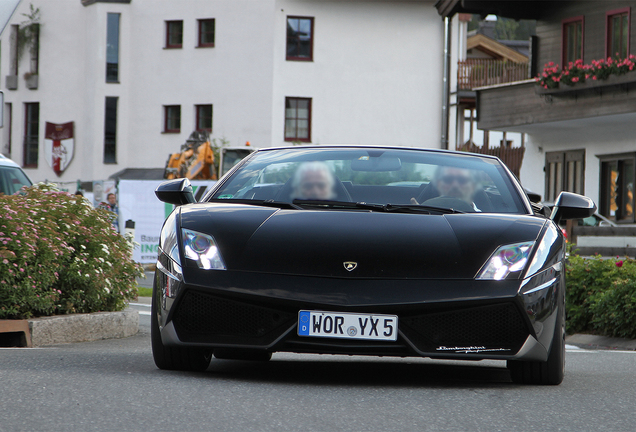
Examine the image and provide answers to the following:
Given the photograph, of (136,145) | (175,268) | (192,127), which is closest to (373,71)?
(192,127)

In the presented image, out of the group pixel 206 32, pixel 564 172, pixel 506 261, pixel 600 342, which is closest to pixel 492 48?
pixel 206 32

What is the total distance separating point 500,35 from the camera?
96.8 metres

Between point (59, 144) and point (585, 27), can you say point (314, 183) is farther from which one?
point (59, 144)

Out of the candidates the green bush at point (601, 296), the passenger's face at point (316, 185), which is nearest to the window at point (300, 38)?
the green bush at point (601, 296)

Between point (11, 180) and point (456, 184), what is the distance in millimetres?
12599

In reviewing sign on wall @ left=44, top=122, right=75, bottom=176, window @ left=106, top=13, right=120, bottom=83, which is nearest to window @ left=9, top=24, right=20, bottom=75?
sign on wall @ left=44, top=122, right=75, bottom=176

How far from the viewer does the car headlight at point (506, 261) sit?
5109mm

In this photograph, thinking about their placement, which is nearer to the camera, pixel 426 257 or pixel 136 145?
pixel 426 257

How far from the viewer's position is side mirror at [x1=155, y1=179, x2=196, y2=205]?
6.06 m

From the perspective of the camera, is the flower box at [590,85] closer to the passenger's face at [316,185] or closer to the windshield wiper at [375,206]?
the passenger's face at [316,185]

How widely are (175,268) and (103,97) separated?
127 feet

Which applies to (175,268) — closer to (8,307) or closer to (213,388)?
(213,388)

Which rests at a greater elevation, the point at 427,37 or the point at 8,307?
the point at 427,37

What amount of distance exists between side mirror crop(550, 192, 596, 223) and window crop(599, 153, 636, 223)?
2339 centimetres
